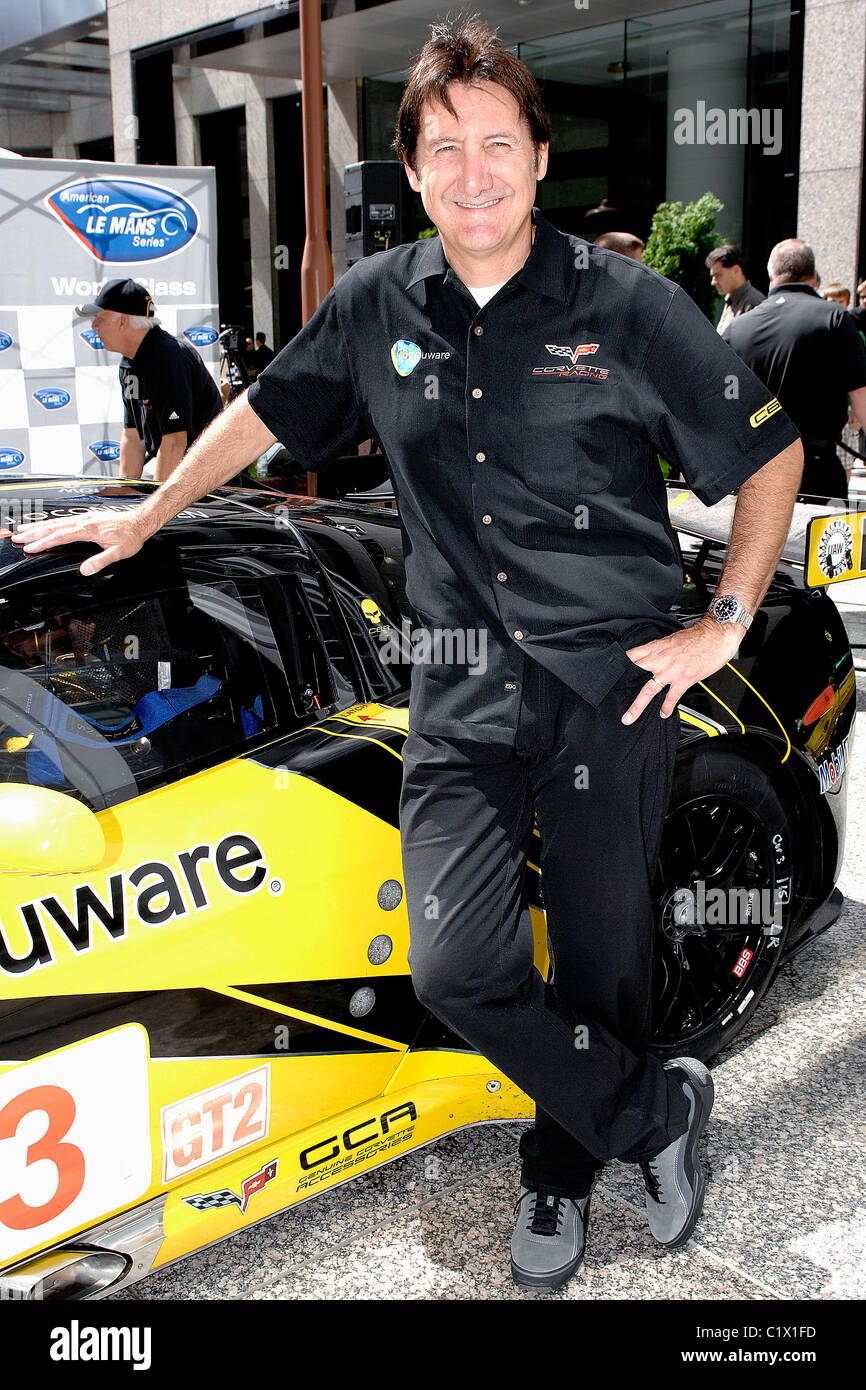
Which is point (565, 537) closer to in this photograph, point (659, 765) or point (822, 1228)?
point (659, 765)

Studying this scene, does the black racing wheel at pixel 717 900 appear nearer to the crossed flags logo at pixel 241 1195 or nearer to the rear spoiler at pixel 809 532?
the crossed flags logo at pixel 241 1195

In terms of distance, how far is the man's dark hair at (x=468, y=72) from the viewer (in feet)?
6.51

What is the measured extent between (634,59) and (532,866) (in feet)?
51.2

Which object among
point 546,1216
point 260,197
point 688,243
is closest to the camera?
point 546,1216

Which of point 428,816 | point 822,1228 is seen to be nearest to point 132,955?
point 428,816

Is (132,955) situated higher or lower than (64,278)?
lower

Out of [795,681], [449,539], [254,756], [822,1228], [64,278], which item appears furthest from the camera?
[64,278]

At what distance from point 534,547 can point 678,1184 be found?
3.91 feet

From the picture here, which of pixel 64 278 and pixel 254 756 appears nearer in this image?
pixel 254 756

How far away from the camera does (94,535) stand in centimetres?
217

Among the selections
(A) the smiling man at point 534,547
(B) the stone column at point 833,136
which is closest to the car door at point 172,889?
(A) the smiling man at point 534,547

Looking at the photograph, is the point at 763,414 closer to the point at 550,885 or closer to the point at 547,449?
the point at 547,449

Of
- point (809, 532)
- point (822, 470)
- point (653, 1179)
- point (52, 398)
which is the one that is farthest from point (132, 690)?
point (52, 398)
